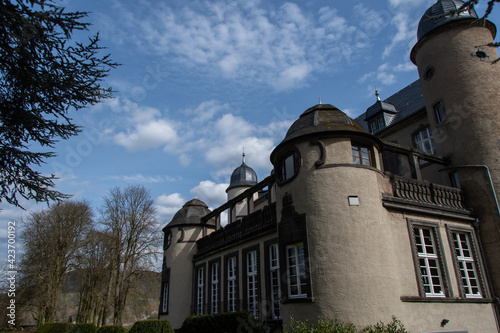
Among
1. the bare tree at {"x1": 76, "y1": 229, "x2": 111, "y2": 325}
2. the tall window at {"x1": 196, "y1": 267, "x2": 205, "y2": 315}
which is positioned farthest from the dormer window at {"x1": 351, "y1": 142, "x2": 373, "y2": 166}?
the bare tree at {"x1": 76, "y1": 229, "x2": 111, "y2": 325}

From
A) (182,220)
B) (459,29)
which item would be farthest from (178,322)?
(459,29)

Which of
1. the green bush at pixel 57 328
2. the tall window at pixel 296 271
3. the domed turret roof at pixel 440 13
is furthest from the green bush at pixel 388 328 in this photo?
the green bush at pixel 57 328

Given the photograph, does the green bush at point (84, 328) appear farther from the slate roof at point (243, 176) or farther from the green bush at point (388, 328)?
the slate roof at point (243, 176)

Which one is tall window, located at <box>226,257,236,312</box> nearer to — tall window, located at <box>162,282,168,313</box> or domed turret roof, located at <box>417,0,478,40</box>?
tall window, located at <box>162,282,168,313</box>

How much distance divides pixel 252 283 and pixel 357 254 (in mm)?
6763

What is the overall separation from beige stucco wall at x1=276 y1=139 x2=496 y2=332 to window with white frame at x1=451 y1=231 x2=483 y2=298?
1.41 ft

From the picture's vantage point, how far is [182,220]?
25172 mm

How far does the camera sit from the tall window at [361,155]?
12933mm

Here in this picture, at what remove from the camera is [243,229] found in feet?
59.5

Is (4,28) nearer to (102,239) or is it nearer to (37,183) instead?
(37,183)

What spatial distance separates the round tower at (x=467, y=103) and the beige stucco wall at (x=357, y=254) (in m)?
3.08

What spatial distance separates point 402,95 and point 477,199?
10.7 m

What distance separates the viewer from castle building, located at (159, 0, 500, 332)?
37.4 ft

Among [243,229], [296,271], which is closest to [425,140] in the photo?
[243,229]
